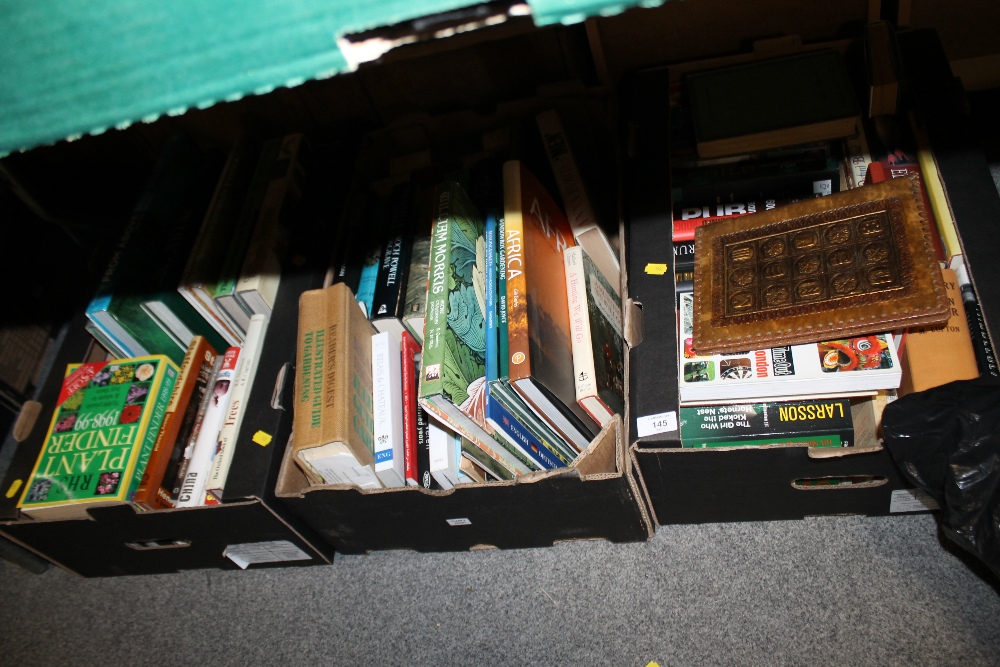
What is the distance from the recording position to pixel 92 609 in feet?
4.63

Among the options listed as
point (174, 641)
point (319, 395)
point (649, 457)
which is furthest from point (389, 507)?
point (174, 641)

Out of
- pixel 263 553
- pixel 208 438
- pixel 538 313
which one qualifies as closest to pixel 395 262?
pixel 538 313

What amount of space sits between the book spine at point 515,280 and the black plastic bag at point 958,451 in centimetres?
49

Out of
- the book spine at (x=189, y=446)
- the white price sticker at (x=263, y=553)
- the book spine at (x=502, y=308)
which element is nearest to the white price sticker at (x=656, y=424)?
the book spine at (x=502, y=308)

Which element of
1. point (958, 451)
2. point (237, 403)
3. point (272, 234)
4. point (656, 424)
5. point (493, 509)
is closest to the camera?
point (958, 451)

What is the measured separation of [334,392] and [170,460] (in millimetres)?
401

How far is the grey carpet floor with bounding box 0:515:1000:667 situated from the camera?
3.52ft

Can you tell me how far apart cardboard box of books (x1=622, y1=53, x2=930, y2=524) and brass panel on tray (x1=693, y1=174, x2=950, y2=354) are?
0.11 feet

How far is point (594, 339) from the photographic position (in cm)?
116

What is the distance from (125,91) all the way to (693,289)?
2.84ft

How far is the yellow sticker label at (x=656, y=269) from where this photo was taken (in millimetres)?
1141

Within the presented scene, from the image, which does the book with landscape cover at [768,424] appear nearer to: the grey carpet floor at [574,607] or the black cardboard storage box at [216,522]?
the grey carpet floor at [574,607]

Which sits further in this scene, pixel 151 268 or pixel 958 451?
pixel 151 268

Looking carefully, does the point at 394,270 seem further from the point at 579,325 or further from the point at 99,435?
the point at 99,435
